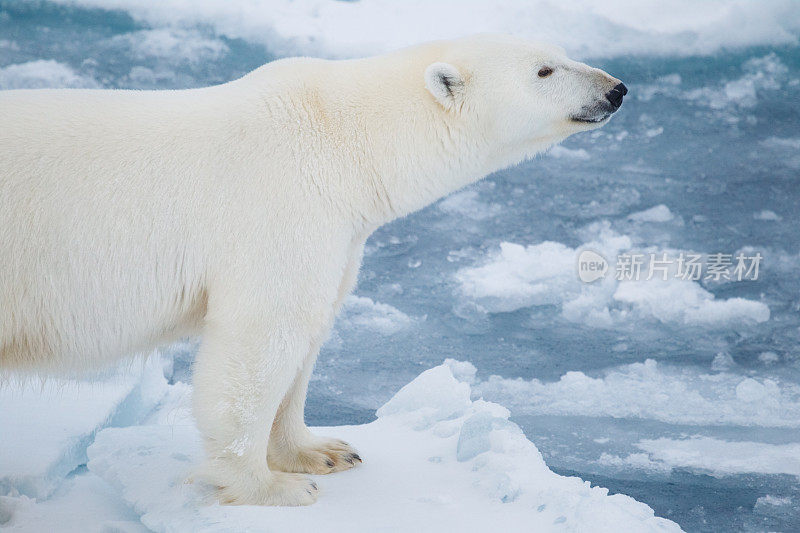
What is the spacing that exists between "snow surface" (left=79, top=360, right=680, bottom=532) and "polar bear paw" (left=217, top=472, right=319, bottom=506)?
0.10 ft

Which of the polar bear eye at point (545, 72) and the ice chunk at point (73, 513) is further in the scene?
the ice chunk at point (73, 513)

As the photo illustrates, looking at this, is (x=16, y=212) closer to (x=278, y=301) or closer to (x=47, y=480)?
(x=278, y=301)

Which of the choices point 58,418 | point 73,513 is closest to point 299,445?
point 73,513

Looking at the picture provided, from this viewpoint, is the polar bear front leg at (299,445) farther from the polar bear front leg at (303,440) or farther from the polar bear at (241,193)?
the polar bear at (241,193)

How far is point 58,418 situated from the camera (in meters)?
3.62

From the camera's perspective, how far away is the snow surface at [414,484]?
2.77 meters

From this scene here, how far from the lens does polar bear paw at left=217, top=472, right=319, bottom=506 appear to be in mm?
2750

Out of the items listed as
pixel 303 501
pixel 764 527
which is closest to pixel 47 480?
pixel 303 501

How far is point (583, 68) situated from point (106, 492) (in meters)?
2.25

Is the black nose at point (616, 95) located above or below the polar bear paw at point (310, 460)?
above

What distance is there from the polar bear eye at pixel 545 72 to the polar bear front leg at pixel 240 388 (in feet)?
3.59

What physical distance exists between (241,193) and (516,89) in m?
0.90
